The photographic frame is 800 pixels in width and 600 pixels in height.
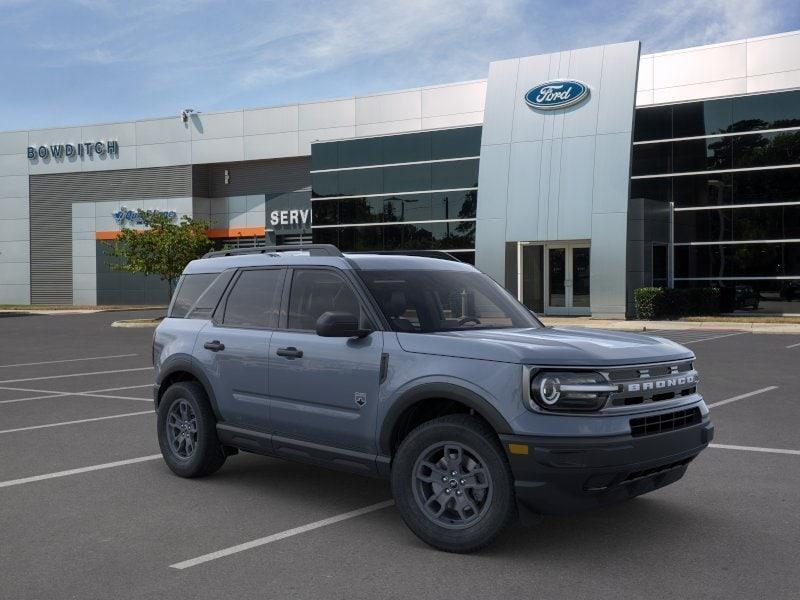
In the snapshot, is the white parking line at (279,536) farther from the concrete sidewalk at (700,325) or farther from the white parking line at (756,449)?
the concrete sidewalk at (700,325)

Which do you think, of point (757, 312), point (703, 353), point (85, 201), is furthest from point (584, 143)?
point (85, 201)

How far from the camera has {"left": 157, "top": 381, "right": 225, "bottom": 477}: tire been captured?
6801 millimetres

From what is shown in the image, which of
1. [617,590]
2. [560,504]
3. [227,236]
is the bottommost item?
[617,590]

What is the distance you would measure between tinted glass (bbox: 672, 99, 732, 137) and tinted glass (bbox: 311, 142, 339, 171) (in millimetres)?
14592

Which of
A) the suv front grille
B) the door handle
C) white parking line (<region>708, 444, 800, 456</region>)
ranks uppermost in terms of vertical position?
the door handle

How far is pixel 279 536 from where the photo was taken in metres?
5.42

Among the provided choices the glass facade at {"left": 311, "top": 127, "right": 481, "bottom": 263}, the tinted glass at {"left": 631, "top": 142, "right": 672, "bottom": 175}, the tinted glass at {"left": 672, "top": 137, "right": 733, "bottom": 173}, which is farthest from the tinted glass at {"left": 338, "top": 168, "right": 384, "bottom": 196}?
the tinted glass at {"left": 672, "top": 137, "right": 733, "bottom": 173}

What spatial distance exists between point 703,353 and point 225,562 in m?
14.7

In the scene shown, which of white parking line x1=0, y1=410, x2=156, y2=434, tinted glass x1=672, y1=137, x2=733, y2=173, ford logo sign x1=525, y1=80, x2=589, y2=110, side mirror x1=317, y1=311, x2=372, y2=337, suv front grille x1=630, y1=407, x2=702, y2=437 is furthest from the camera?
ford logo sign x1=525, y1=80, x2=589, y2=110

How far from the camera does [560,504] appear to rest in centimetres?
476

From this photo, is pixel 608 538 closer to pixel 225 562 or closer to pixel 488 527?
pixel 488 527

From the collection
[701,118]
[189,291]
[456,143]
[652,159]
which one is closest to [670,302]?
[652,159]

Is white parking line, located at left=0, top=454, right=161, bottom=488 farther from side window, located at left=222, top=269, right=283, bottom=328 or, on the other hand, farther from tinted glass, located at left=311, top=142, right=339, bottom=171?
tinted glass, located at left=311, top=142, right=339, bottom=171

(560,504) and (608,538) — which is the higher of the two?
(560,504)
